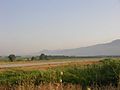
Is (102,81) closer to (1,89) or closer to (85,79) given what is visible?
(85,79)

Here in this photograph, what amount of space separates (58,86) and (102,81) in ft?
27.1

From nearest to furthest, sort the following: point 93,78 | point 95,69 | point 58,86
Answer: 1. point 58,86
2. point 93,78
3. point 95,69

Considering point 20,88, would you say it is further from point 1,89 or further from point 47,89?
point 1,89

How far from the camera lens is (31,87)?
1266 cm

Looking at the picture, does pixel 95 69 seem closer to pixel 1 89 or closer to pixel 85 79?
pixel 85 79

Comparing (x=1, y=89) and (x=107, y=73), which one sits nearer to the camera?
(x=1, y=89)

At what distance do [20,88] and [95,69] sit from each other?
12980mm

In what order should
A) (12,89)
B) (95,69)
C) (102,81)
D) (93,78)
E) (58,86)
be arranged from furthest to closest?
(95,69), (93,78), (102,81), (12,89), (58,86)

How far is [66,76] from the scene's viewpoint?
72.3ft

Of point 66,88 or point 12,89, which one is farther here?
point 12,89

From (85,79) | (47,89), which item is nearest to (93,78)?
(85,79)

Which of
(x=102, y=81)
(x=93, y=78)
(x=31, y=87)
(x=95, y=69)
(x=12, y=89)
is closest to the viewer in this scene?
(x=31, y=87)

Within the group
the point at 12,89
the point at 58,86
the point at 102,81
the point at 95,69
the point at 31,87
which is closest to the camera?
the point at 58,86

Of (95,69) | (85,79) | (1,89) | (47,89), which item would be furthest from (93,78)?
(47,89)
